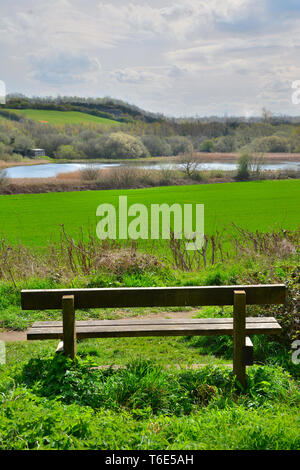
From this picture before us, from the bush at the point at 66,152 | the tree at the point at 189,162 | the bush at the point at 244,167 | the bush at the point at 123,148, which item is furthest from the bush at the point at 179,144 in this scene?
the bush at the point at 66,152

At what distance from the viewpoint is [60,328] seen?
439cm

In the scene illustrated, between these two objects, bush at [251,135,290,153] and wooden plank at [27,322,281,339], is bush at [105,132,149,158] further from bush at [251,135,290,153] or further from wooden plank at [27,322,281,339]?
wooden plank at [27,322,281,339]

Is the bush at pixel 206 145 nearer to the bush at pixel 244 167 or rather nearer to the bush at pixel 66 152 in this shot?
the bush at pixel 244 167

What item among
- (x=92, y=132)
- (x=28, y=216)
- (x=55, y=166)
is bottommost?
(x=28, y=216)

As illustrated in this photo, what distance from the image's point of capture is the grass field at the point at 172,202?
2898cm

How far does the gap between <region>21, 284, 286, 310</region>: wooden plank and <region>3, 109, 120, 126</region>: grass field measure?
56.1 metres

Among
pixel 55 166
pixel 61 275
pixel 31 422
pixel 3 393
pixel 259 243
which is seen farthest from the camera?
pixel 55 166

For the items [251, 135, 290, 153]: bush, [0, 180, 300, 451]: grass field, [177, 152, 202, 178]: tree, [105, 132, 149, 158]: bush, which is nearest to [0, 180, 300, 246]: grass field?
[177, 152, 202, 178]: tree

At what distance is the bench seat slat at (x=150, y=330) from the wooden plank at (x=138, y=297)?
368 mm

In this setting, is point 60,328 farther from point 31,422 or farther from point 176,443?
point 176,443

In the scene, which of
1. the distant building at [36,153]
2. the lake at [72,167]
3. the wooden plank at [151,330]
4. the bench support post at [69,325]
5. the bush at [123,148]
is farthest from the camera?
the bush at [123,148]

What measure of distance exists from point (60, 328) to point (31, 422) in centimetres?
137

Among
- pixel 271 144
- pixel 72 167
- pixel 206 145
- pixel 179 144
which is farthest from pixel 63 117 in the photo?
pixel 271 144
